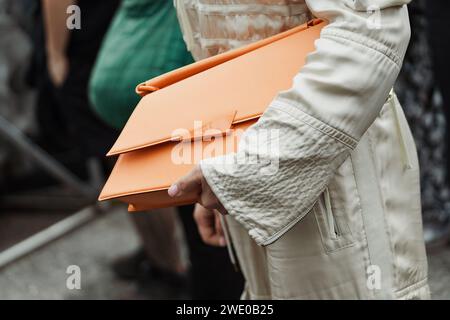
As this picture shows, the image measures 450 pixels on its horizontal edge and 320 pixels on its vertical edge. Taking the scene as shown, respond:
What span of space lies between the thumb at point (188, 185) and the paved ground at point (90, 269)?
2049mm

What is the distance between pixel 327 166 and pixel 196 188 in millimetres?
231

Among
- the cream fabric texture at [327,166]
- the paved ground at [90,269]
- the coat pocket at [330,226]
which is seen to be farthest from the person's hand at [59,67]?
the coat pocket at [330,226]

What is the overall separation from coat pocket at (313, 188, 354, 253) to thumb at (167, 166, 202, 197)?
0.25 meters

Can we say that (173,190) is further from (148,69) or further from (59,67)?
(59,67)

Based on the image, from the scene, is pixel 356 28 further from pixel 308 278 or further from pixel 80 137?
pixel 80 137

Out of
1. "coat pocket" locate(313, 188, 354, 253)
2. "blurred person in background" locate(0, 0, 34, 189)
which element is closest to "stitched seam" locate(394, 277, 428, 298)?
"coat pocket" locate(313, 188, 354, 253)

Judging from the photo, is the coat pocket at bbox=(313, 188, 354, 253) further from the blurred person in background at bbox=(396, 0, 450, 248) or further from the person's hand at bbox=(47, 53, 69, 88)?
the person's hand at bbox=(47, 53, 69, 88)

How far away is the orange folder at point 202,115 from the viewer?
5.16 ft

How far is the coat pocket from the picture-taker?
1655mm

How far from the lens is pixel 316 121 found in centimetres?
147

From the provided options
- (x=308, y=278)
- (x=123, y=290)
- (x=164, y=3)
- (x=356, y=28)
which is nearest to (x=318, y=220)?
(x=308, y=278)

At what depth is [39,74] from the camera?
424 centimetres

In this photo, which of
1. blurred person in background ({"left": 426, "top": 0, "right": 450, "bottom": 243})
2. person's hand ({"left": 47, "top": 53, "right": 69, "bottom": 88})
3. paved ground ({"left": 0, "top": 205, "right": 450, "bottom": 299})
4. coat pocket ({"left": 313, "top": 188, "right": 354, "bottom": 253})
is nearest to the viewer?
coat pocket ({"left": 313, "top": 188, "right": 354, "bottom": 253})

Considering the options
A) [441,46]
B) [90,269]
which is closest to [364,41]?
[441,46]
